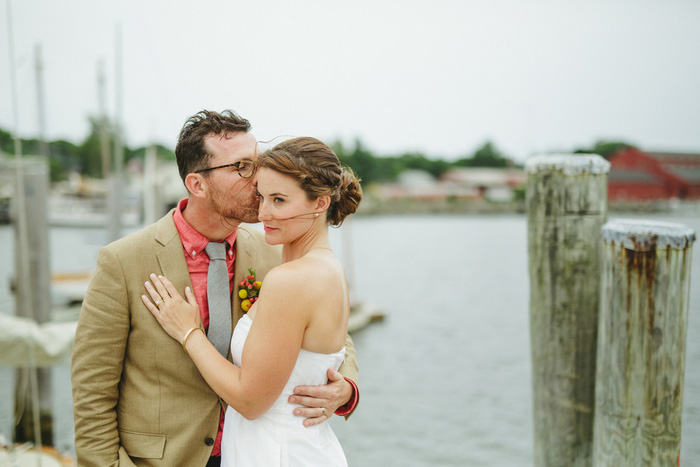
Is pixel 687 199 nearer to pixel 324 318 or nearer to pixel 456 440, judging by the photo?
pixel 456 440

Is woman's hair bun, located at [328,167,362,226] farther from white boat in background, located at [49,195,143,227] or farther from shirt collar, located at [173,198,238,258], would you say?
white boat in background, located at [49,195,143,227]

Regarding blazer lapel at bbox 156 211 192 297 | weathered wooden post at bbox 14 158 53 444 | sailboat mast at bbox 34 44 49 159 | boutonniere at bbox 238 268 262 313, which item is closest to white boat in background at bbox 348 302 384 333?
sailboat mast at bbox 34 44 49 159

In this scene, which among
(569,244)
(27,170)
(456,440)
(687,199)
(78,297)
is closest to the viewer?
(569,244)

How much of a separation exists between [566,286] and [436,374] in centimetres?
1164

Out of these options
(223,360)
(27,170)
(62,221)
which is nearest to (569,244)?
(223,360)

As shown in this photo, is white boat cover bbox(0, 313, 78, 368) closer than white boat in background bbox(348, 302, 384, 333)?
Yes

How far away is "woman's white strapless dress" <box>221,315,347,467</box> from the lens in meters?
2.13

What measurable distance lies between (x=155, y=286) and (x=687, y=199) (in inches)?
4601

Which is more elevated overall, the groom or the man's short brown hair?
the man's short brown hair

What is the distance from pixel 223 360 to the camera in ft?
6.70

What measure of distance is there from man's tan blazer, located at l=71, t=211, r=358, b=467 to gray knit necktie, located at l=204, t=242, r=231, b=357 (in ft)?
0.38

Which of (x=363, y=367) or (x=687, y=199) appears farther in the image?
(x=687, y=199)

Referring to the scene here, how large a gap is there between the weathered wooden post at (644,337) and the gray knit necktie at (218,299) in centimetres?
210

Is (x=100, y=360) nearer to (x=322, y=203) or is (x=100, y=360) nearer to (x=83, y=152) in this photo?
(x=322, y=203)
